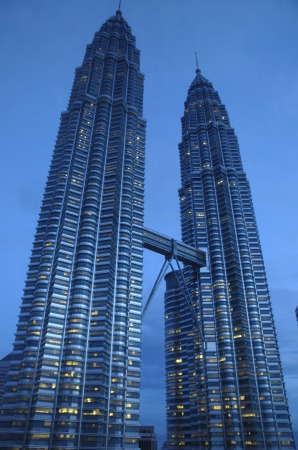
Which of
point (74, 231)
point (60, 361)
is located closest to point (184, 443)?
point (60, 361)

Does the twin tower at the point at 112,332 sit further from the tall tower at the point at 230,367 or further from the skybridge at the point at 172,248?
the skybridge at the point at 172,248

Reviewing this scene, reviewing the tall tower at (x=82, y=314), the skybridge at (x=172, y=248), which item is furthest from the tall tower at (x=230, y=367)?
the tall tower at (x=82, y=314)

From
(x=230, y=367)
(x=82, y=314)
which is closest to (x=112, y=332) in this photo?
(x=82, y=314)

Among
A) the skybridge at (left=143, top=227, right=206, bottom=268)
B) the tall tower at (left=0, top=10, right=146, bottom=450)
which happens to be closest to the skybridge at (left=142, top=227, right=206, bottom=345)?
the skybridge at (left=143, top=227, right=206, bottom=268)

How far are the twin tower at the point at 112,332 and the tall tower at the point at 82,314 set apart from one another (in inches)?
15.0

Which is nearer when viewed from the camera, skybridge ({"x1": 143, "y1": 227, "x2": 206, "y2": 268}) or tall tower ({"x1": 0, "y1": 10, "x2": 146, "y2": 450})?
tall tower ({"x1": 0, "y1": 10, "x2": 146, "y2": 450})

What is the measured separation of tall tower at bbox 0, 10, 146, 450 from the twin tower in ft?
1.25

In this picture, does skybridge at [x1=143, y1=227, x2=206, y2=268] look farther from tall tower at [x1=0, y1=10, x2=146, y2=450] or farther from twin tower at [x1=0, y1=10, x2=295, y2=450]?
tall tower at [x1=0, y1=10, x2=146, y2=450]

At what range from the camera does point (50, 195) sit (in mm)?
176125

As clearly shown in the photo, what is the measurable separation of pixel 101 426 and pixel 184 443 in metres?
74.0

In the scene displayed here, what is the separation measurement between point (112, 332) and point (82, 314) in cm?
1286

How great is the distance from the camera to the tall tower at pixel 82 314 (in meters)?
118

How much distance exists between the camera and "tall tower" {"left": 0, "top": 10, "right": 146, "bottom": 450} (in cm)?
Answer: 11800

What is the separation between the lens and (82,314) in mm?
136500
